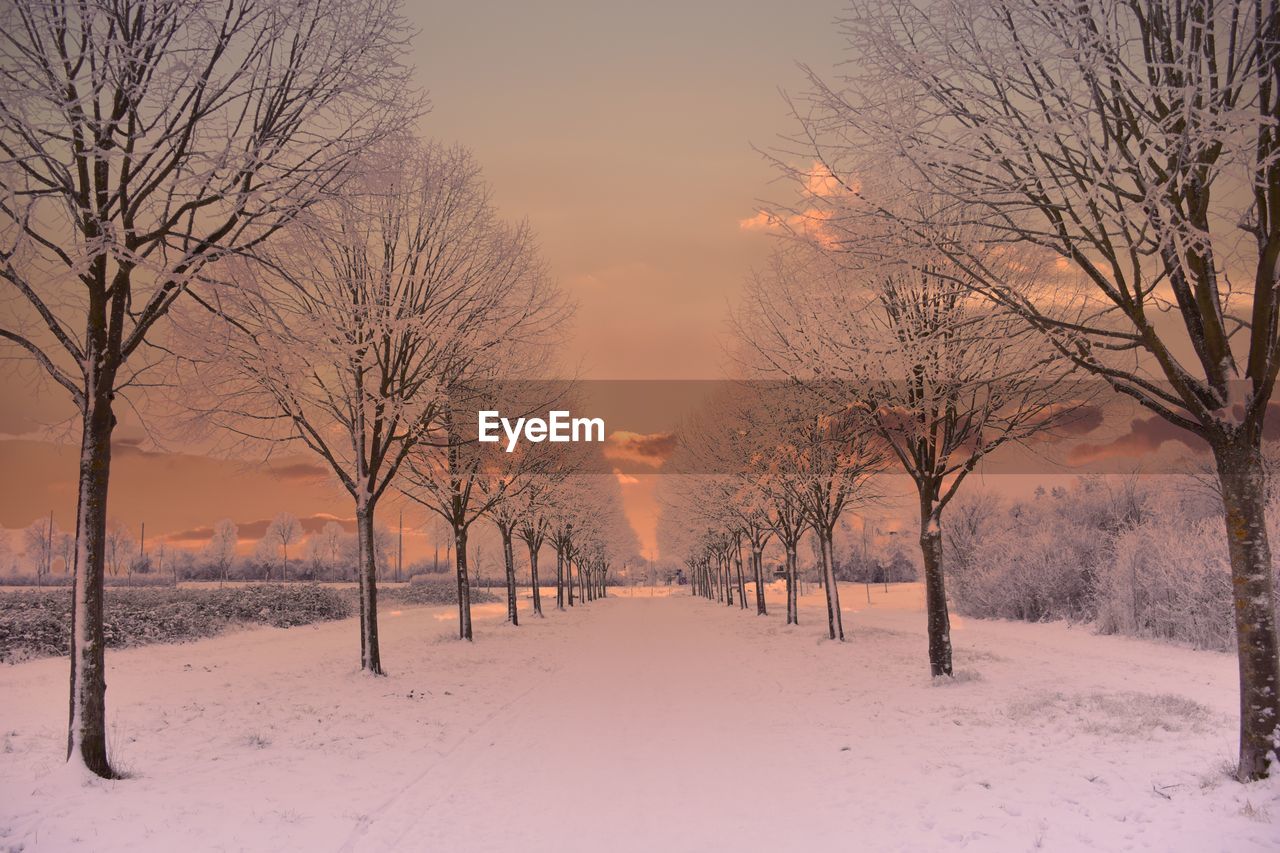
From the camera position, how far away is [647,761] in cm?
827

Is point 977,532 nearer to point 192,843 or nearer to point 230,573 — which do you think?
point 192,843

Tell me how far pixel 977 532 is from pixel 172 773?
1847 inches

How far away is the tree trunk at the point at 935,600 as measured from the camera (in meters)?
13.3

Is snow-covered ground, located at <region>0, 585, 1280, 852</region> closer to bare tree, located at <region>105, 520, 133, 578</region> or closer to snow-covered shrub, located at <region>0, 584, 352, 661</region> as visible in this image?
snow-covered shrub, located at <region>0, 584, 352, 661</region>

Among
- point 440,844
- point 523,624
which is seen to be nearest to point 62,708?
point 440,844

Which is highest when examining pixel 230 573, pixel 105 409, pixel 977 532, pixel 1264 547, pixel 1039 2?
pixel 1039 2

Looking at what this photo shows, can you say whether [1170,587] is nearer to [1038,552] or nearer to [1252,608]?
[1038,552]

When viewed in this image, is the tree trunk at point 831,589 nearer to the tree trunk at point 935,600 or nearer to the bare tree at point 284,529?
the tree trunk at point 935,600

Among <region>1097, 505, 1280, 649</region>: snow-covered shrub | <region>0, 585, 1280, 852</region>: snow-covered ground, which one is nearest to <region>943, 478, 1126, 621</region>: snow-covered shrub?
<region>1097, 505, 1280, 649</region>: snow-covered shrub

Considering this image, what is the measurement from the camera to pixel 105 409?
24.5ft

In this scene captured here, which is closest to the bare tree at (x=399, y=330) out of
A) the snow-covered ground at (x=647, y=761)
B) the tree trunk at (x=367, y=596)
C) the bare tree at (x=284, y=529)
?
the tree trunk at (x=367, y=596)

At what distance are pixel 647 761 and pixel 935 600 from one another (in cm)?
729

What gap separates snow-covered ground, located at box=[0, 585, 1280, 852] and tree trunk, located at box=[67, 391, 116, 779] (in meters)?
0.36

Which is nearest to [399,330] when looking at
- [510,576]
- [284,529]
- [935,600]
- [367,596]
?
[367,596]
